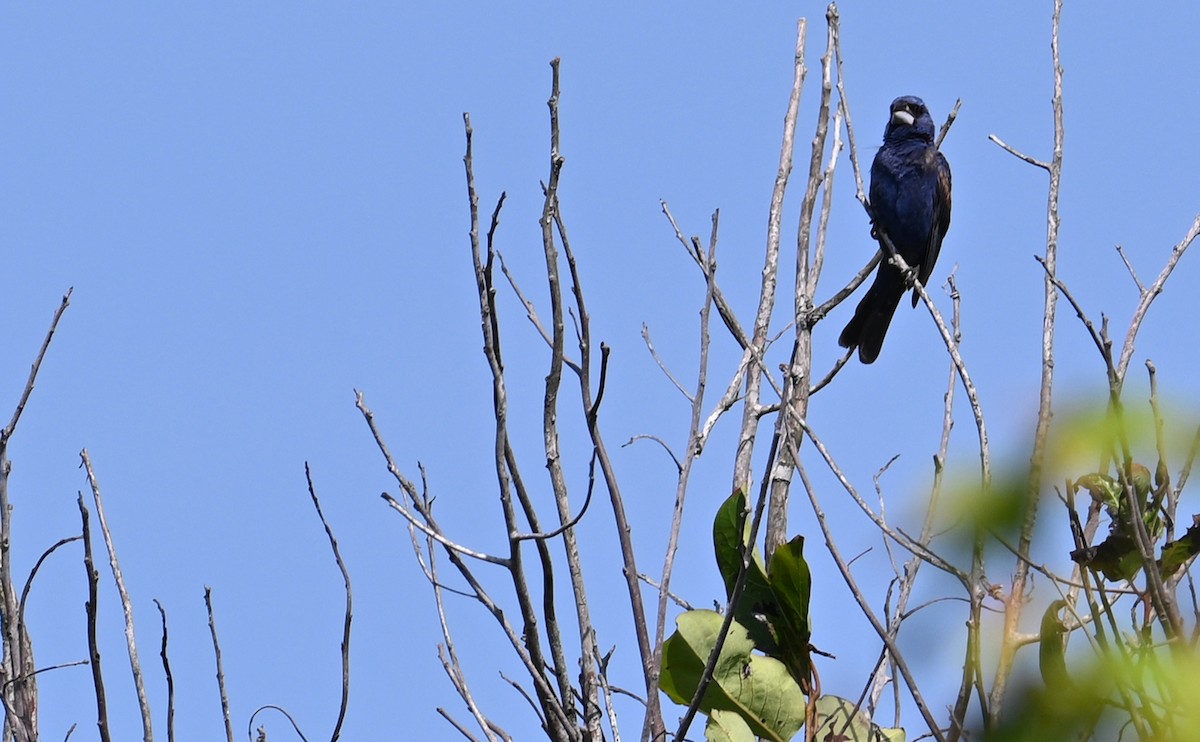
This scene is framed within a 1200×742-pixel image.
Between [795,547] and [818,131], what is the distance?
4.69 feet

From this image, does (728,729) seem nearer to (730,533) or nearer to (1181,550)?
(730,533)

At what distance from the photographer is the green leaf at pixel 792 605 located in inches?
107

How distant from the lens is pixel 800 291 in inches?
141

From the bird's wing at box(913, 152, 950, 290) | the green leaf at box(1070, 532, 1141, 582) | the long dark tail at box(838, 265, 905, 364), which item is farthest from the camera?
the bird's wing at box(913, 152, 950, 290)

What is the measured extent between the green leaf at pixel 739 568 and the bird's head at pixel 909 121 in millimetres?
5406

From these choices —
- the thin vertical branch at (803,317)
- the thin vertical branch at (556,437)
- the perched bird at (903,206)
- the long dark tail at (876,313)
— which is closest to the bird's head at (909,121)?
the perched bird at (903,206)

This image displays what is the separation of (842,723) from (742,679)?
0.22m

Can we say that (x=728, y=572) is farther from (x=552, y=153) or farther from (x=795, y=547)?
(x=552, y=153)

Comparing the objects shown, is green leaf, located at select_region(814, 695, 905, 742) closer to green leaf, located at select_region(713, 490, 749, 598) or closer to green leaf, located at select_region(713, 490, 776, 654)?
green leaf, located at select_region(713, 490, 776, 654)

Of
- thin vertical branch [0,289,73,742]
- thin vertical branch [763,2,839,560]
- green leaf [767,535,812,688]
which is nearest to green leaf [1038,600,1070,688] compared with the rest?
green leaf [767,535,812,688]

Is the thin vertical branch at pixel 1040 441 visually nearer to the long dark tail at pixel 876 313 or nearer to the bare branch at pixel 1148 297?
the bare branch at pixel 1148 297

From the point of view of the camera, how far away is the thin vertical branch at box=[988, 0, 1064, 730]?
1678mm

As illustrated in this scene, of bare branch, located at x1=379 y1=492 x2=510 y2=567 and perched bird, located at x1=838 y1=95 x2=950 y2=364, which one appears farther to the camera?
perched bird, located at x1=838 y1=95 x2=950 y2=364

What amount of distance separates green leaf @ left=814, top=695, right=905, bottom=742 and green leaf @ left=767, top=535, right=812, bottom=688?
0.19ft
